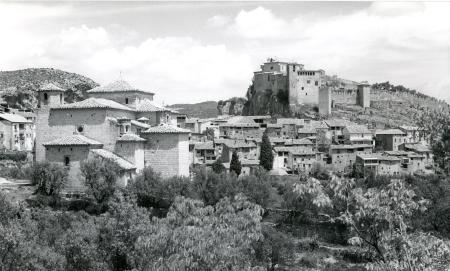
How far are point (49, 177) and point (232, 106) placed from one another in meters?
63.8

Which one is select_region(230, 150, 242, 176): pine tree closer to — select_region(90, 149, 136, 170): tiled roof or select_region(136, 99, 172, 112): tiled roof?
select_region(136, 99, 172, 112): tiled roof

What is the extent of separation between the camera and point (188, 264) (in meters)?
10.0

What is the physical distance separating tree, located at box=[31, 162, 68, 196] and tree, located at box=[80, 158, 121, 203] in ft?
4.00

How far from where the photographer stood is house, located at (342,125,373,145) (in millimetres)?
65938

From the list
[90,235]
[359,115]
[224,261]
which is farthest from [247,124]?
[224,261]

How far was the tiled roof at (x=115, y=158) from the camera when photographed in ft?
100

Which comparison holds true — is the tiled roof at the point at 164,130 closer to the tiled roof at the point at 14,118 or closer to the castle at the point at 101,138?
the castle at the point at 101,138

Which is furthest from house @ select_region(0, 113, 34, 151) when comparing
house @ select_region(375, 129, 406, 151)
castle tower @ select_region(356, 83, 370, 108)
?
castle tower @ select_region(356, 83, 370, 108)

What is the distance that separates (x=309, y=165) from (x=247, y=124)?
1040 cm

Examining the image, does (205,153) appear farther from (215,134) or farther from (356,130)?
(356,130)

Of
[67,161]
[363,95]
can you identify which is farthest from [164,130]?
[363,95]

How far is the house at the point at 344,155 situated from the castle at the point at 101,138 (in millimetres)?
29973

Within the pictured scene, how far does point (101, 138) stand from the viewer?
3219 cm

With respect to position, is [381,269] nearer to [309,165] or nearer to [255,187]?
[255,187]
